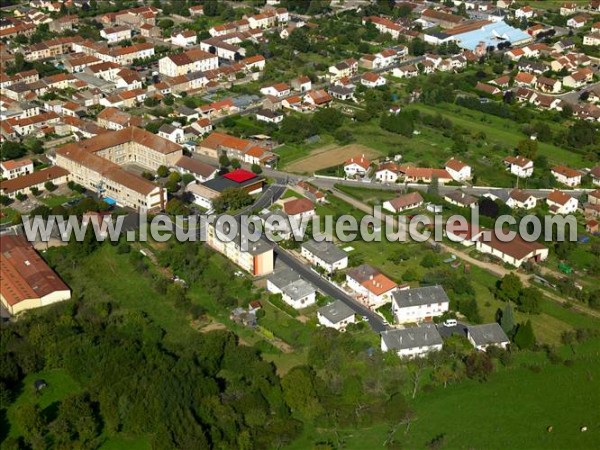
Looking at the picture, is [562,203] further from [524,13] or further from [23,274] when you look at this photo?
[524,13]

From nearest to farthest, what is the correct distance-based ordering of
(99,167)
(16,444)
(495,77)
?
(16,444), (99,167), (495,77)

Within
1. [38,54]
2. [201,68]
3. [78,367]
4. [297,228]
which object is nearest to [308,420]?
[78,367]

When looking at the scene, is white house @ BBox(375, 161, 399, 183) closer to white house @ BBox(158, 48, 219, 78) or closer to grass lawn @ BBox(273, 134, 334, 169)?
grass lawn @ BBox(273, 134, 334, 169)

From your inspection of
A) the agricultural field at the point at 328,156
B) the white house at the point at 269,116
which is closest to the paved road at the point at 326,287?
the agricultural field at the point at 328,156

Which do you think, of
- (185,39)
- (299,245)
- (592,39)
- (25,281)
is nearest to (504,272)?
(299,245)

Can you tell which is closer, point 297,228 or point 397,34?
point 297,228

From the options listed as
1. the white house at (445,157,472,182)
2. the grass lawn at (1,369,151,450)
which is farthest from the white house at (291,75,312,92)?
the grass lawn at (1,369,151,450)

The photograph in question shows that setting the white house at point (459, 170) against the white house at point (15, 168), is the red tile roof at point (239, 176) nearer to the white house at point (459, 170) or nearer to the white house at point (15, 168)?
the white house at point (459, 170)

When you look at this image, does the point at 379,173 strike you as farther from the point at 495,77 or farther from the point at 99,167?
the point at 495,77

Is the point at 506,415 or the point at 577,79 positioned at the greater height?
the point at 506,415
